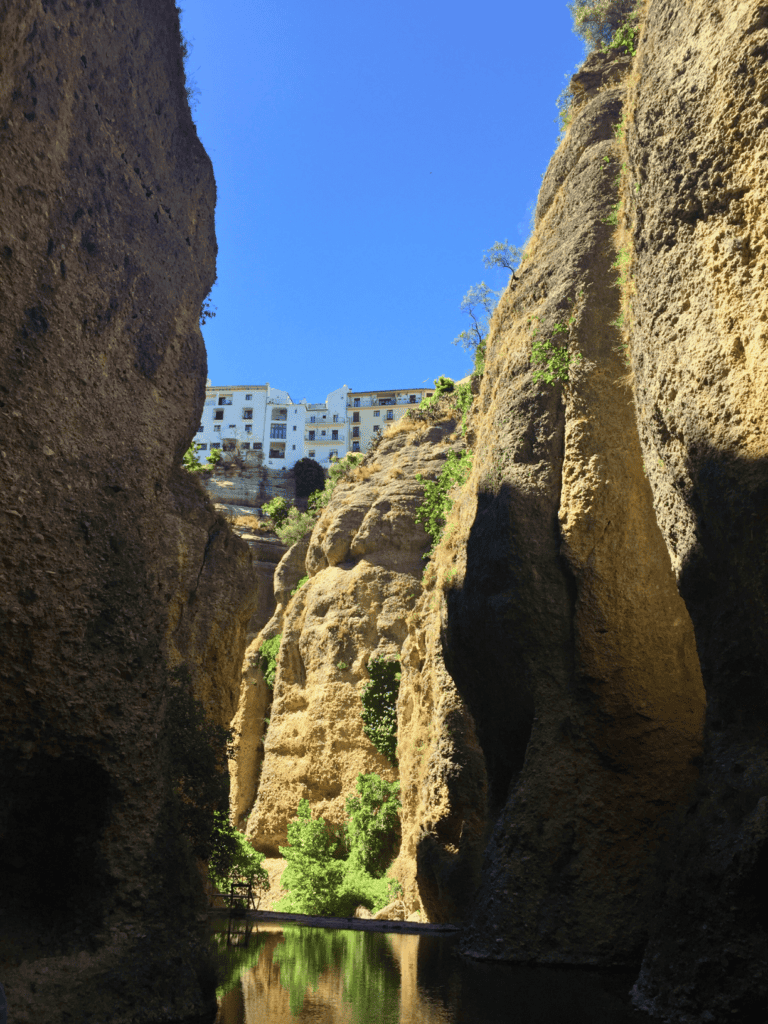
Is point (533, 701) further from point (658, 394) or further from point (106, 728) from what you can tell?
point (106, 728)

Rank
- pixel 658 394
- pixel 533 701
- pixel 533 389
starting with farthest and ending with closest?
pixel 533 389 < pixel 533 701 < pixel 658 394

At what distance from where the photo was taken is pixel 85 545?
10.0 metres

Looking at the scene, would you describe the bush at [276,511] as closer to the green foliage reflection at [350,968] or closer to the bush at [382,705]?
the bush at [382,705]

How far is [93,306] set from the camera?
1127cm

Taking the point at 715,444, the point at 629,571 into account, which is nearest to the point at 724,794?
the point at 715,444

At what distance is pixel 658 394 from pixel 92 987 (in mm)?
10373

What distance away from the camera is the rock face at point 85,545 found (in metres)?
8.83

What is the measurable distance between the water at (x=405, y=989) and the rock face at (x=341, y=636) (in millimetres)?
13422

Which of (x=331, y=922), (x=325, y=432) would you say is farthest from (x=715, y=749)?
(x=325, y=432)

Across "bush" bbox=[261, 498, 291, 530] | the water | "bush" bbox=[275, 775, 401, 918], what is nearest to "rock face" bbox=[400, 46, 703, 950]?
the water

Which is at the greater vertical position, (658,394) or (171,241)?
(171,241)

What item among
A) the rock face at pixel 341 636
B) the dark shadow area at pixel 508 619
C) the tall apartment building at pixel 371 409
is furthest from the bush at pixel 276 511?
the dark shadow area at pixel 508 619

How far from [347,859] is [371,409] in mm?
57914

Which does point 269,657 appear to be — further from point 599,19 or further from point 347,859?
point 599,19
